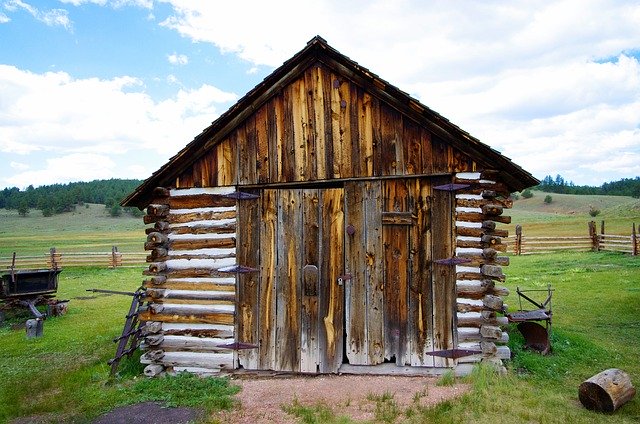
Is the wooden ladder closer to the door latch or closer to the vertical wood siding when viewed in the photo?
the vertical wood siding

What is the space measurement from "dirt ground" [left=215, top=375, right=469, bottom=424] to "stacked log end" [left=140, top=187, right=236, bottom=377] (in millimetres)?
1048

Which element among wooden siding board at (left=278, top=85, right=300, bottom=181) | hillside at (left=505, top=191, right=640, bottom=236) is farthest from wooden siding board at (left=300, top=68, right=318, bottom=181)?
hillside at (left=505, top=191, right=640, bottom=236)

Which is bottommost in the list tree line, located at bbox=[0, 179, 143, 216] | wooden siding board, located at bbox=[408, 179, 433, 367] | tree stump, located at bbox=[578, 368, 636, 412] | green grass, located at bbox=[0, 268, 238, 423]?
green grass, located at bbox=[0, 268, 238, 423]

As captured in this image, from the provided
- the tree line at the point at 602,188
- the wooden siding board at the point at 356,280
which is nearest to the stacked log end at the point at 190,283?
the wooden siding board at the point at 356,280

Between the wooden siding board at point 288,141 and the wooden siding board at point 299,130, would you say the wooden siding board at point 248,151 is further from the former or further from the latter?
the wooden siding board at point 299,130

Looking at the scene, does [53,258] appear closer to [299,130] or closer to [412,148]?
[299,130]

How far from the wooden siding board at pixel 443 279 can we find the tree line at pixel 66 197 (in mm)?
75431

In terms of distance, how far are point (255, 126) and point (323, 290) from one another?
3.29 m

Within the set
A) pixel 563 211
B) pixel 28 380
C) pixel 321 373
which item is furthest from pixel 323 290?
pixel 563 211

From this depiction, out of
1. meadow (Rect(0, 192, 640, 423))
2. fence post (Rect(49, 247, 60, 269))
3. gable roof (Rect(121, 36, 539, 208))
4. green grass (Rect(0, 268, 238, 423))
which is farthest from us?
fence post (Rect(49, 247, 60, 269))

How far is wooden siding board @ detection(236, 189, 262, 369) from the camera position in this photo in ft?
28.3

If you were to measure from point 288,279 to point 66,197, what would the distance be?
102499 mm

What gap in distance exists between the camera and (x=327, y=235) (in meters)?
8.49

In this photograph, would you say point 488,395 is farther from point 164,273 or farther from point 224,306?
point 164,273
